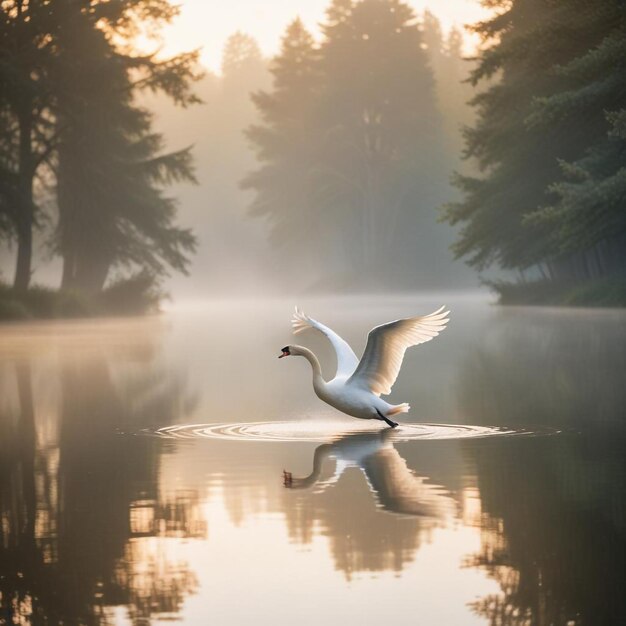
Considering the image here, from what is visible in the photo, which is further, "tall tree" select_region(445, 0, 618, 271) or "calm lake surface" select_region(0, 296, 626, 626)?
"tall tree" select_region(445, 0, 618, 271)

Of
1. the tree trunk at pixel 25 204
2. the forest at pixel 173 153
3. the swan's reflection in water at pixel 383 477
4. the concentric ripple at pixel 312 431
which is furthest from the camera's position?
the tree trunk at pixel 25 204

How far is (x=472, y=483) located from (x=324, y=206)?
84.0 metres

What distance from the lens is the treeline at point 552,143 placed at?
3947cm

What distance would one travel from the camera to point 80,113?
46219mm

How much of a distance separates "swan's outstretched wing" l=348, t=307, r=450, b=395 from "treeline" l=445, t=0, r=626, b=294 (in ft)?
77.4

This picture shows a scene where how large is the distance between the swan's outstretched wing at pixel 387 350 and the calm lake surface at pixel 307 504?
0.49 meters

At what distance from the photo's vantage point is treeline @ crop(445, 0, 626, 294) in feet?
129

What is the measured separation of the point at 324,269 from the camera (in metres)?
103

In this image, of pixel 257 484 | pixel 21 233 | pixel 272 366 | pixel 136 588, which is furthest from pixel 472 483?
pixel 21 233

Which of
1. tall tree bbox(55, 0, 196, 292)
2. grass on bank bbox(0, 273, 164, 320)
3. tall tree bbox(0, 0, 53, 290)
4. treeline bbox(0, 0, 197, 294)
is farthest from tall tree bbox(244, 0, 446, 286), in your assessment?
tall tree bbox(0, 0, 53, 290)

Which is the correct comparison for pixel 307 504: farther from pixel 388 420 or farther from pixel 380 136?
pixel 380 136

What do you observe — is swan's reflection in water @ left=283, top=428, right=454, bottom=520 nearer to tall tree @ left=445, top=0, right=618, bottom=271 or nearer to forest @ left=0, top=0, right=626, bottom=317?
forest @ left=0, top=0, right=626, bottom=317

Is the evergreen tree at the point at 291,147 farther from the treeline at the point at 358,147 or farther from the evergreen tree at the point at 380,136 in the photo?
the evergreen tree at the point at 380,136

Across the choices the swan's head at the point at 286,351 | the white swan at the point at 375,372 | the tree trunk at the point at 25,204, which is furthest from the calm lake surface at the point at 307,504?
the tree trunk at the point at 25,204
